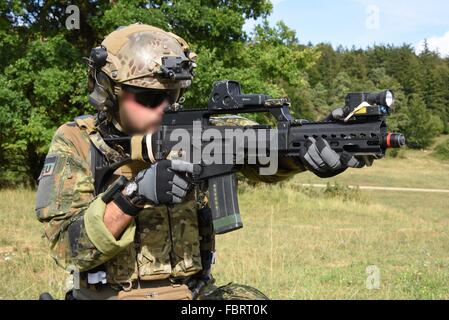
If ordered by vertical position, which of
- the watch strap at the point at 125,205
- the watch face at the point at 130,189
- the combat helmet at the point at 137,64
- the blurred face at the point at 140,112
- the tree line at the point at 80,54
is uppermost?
the tree line at the point at 80,54

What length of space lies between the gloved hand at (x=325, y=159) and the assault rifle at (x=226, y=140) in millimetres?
45

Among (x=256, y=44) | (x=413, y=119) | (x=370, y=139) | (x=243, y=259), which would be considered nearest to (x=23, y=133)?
(x=256, y=44)

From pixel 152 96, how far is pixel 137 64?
7.7 inches

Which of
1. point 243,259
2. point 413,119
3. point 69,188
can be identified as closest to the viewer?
point 69,188

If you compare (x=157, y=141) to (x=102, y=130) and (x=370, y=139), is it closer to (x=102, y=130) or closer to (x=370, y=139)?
(x=102, y=130)

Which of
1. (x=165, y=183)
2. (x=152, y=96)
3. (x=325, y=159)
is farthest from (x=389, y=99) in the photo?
(x=152, y=96)

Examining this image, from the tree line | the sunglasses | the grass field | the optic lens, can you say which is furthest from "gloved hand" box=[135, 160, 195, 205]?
the tree line

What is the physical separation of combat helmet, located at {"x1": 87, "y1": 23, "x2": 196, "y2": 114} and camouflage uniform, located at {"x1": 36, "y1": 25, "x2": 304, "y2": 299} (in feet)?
0.22

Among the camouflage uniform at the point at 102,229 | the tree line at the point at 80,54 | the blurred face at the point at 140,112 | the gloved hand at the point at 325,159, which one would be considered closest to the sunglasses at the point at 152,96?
the blurred face at the point at 140,112

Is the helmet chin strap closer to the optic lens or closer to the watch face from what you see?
the watch face

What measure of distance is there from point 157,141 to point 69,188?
49 centimetres

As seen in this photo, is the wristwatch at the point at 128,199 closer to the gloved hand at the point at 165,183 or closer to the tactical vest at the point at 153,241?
the gloved hand at the point at 165,183

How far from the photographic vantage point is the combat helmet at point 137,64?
2.87 metres
